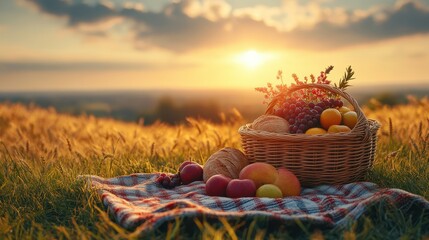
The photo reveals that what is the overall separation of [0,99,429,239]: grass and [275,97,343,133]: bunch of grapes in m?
0.88

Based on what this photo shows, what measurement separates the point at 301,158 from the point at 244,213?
4.85ft

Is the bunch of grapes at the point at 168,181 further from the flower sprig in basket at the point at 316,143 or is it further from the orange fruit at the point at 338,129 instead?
the orange fruit at the point at 338,129

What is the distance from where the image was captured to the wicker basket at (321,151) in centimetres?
516

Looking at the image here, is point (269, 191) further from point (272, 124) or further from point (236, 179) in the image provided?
point (272, 124)

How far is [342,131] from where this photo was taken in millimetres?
5219

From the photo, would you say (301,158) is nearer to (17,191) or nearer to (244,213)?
(244,213)

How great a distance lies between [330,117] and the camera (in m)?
5.32

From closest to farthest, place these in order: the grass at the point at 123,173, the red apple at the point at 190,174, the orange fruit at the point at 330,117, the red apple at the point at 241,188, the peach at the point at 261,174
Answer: the grass at the point at 123,173
the red apple at the point at 241,188
the peach at the point at 261,174
the orange fruit at the point at 330,117
the red apple at the point at 190,174

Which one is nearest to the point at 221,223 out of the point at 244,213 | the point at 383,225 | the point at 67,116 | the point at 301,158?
the point at 244,213

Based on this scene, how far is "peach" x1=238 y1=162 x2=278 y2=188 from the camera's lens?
5.00 meters

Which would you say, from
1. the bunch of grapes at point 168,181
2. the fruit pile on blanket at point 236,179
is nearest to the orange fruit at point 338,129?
the fruit pile on blanket at point 236,179

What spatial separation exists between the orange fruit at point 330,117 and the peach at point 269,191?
0.91m

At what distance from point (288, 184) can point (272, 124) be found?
68 centimetres

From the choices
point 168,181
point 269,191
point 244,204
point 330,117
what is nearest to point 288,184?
point 269,191
